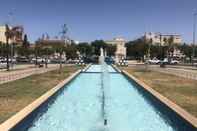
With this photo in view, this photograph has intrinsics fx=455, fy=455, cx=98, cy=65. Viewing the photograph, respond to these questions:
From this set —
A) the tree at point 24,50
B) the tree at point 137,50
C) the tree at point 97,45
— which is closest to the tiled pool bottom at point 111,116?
the tree at point 137,50

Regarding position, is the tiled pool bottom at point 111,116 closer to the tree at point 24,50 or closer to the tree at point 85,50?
the tree at point 24,50

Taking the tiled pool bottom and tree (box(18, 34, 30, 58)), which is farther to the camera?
tree (box(18, 34, 30, 58))

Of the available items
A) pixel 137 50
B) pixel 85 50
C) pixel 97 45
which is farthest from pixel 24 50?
pixel 137 50

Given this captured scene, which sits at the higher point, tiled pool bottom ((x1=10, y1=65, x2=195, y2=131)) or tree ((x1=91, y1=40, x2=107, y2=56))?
tree ((x1=91, y1=40, x2=107, y2=56))

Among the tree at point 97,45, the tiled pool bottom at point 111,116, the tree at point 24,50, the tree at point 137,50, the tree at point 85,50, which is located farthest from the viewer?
the tree at point 85,50

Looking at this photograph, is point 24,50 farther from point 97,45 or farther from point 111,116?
point 111,116

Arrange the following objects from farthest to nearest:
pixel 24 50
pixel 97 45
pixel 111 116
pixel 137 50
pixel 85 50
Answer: pixel 85 50
pixel 97 45
pixel 137 50
pixel 24 50
pixel 111 116

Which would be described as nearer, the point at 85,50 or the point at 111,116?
the point at 111,116

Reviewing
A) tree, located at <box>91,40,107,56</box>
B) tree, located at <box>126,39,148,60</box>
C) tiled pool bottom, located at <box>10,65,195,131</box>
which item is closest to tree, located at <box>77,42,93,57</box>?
tree, located at <box>91,40,107,56</box>

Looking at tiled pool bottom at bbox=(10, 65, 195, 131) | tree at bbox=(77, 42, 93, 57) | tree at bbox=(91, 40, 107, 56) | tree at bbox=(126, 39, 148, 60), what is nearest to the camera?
tiled pool bottom at bbox=(10, 65, 195, 131)

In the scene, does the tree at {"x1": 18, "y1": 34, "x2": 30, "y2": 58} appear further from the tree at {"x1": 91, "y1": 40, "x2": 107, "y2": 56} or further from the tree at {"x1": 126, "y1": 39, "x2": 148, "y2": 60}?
the tree at {"x1": 126, "y1": 39, "x2": 148, "y2": 60}

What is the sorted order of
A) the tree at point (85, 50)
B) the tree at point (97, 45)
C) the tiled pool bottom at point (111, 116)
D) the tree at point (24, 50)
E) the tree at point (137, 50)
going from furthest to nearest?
the tree at point (85, 50) < the tree at point (97, 45) < the tree at point (24, 50) < the tree at point (137, 50) < the tiled pool bottom at point (111, 116)

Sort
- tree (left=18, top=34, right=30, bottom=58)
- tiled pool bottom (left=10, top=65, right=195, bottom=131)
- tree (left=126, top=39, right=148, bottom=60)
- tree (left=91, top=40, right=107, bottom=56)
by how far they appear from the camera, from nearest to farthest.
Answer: tiled pool bottom (left=10, top=65, right=195, bottom=131) < tree (left=126, top=39, right=148, bottom=60) < tree (left=18, top=34, right=30, bottom=58) < tree (left=91, top=40, right=107, bottom=56)

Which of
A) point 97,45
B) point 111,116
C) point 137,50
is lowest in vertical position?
point 111,116
